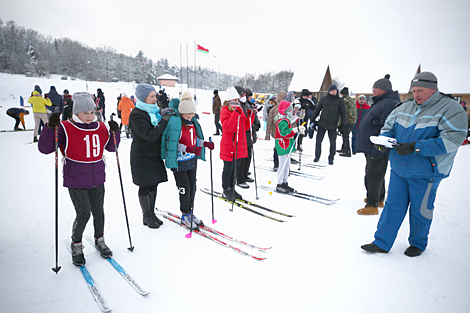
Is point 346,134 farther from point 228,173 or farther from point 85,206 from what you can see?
point 85,206

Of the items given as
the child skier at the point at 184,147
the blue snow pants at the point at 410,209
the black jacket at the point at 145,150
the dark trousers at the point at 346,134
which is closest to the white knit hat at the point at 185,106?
the child skier at the point at 184,147

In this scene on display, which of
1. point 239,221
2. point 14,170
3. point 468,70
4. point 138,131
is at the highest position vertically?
point 468,70

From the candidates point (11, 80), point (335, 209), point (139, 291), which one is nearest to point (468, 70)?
point (335, 209)

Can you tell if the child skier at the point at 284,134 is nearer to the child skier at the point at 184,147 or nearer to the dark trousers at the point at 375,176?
the dark trousers at the point at 375,176

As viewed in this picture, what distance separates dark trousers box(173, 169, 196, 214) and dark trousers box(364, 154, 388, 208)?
2.72m

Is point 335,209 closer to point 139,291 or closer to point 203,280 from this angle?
point 203,280

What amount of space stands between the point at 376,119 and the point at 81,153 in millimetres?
3943

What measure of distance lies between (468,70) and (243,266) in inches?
1180

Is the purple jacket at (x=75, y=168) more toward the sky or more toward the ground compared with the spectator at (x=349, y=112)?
more toward the ground

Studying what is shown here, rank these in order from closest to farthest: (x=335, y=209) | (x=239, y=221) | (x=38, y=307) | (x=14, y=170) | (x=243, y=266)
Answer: (x=38, y=307), (x=243, y=266), (x=239, y=221), (x=335, y=209), (x=14, y=170)

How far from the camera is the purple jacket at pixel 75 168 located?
7.47 ft

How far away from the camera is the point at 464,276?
245 cm

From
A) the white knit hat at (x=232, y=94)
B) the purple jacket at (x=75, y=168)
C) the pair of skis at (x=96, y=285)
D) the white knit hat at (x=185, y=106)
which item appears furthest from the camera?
the white knit hat at (x=232, y=94)

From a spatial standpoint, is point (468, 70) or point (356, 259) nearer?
point (356, 259)
